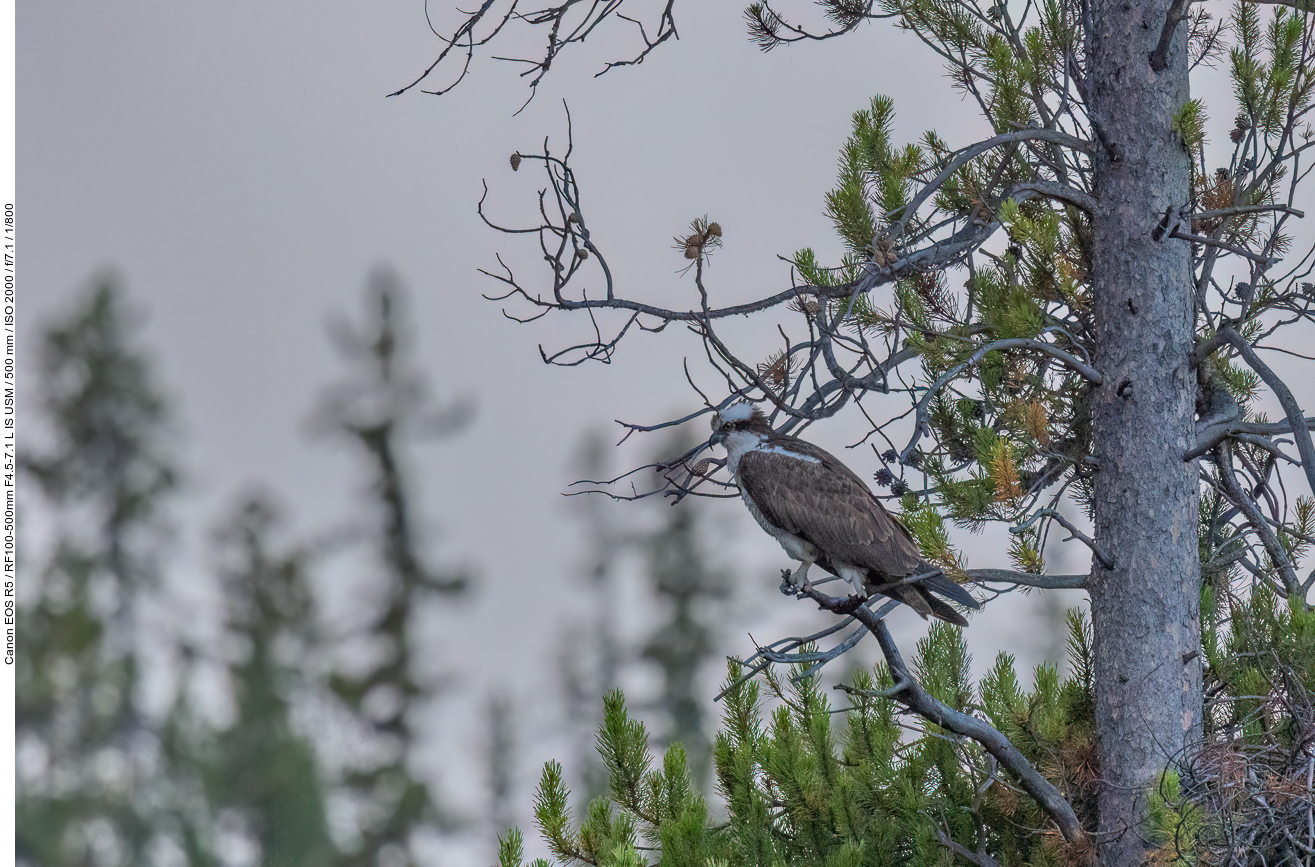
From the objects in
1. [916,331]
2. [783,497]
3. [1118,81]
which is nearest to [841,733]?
[783,497]

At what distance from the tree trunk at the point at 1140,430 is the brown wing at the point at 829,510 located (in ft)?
2.70

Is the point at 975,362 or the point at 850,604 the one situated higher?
the point at 975,362

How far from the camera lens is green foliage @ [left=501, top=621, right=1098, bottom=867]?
4.52m

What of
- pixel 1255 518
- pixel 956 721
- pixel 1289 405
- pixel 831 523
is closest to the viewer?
pixel 956 721

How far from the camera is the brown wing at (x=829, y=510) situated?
4.60 m

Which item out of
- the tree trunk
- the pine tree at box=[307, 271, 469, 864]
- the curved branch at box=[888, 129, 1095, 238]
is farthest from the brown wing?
the pine tree at box=[307, 271, 469, 864]

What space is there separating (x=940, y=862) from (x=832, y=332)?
206 cm

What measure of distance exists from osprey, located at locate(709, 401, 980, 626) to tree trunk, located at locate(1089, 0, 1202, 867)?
2.21 feet

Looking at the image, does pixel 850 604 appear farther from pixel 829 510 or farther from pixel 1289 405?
pixel 1289 405

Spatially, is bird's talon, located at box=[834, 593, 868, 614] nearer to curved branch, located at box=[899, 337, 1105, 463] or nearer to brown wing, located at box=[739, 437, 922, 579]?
curved branch, located at box=[899, 337, 1105, 463]

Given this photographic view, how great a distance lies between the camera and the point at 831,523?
4633 mm

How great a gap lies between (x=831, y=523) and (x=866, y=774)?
1.04 metres

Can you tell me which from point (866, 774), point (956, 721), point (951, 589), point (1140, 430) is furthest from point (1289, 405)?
point (866, 774)

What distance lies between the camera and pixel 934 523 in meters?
3.74
